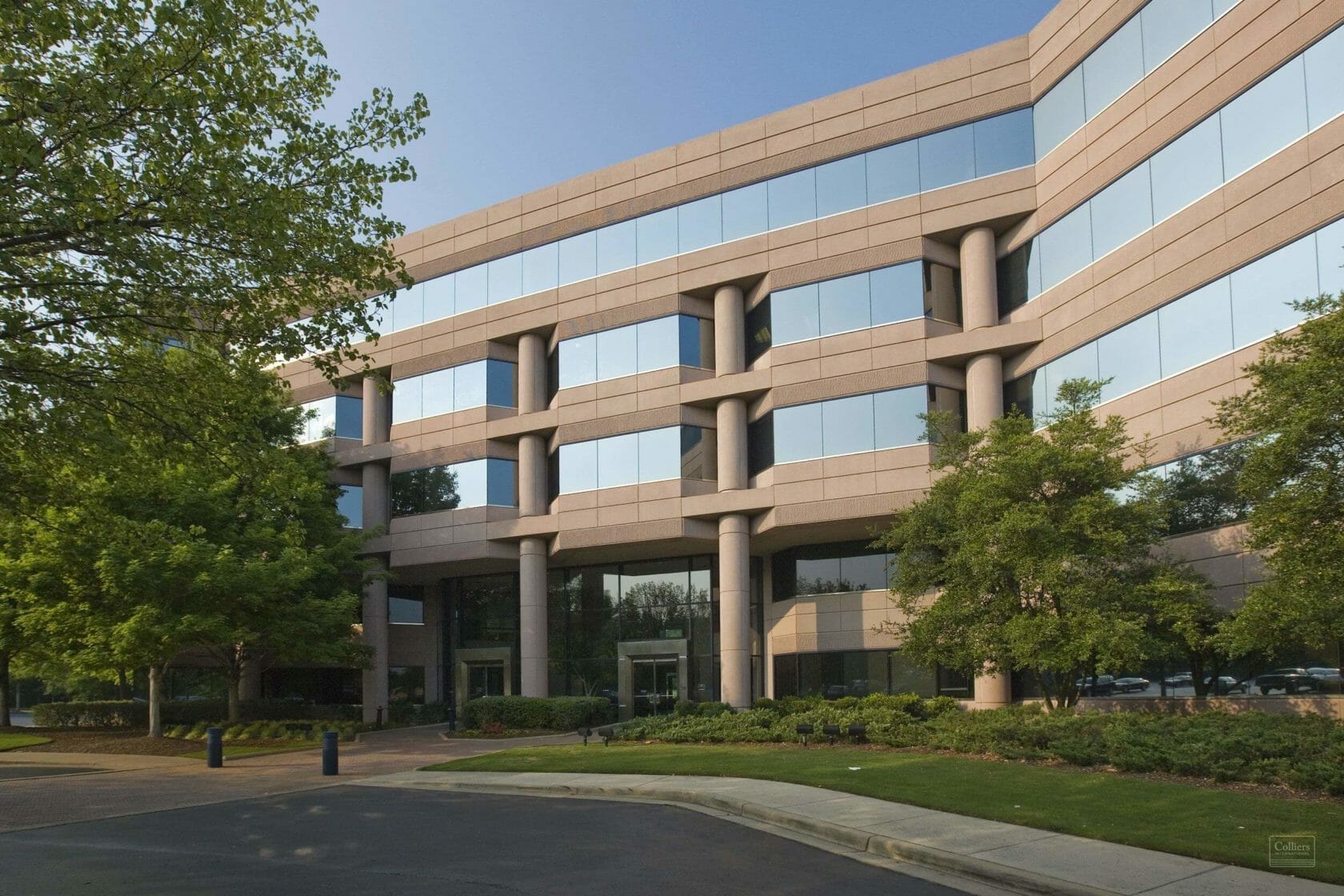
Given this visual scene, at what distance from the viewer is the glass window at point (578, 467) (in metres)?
A: 37.4

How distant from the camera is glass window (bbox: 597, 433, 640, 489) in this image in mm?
36438

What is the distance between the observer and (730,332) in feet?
117

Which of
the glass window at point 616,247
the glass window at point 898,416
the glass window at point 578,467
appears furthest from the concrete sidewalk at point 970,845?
the glass window at point 616,247

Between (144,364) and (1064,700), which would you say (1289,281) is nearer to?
(1064,700)

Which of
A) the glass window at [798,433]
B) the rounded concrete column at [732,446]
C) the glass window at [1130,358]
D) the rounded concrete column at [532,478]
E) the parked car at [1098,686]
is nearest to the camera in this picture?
the glass window at [1130,358]

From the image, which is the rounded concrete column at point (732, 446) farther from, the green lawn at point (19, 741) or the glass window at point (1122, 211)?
the green lawn at point (19, 741)

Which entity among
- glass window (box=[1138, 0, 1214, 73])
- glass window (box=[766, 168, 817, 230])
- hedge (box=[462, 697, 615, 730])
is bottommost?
hedge (box=[462, 697, 615, 730])

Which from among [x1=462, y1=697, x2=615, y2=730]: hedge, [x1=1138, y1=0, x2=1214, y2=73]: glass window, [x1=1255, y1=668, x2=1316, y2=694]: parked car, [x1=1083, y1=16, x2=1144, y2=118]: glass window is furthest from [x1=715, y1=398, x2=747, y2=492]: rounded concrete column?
[x1=1255, y1=668, x2=1316, y2=694]: parked car

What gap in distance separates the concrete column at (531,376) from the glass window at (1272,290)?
75.8 ft

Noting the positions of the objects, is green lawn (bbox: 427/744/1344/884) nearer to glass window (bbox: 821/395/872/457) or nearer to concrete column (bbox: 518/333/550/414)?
glass window (bbox: 821/395/872/457)

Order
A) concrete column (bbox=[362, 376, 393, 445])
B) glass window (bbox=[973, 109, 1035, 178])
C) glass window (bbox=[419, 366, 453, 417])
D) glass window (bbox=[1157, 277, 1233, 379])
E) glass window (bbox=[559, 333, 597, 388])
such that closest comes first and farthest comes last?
glass window (bbox=[1157, 277, 1233, 379]) → glass window (bbox=[973, 109, 1035, 178]) → glass window (bbox=[559, 333, 597, 388]) → glass window (bbox=[419, 366, 453, 417]) → concrete column (bbox=[362, 376, 393, 445])

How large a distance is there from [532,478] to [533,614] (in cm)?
469

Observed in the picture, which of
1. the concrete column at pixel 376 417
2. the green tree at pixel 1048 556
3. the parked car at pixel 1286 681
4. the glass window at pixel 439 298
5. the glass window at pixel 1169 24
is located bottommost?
the parked car at pixel 1286 681

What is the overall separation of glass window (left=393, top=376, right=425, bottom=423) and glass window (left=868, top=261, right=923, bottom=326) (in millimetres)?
17869
